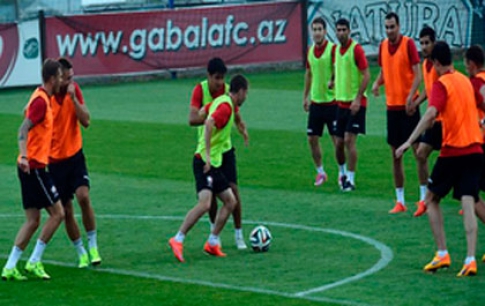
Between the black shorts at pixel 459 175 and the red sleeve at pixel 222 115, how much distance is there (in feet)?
7.65

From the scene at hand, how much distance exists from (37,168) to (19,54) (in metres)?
21.0

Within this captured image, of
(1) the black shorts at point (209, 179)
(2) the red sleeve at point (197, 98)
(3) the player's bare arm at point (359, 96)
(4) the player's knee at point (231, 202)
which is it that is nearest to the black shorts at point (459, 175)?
(4) the player's knee at point (231, 202)

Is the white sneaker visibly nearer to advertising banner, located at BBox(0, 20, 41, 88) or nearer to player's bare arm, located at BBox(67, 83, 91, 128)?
player's bare arm, located at BBox(67, 83, 91, 128)

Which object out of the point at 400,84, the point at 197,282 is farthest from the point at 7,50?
the point at 197,282

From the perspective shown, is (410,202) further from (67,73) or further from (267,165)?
(67,73)

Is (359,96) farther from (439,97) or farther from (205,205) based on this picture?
(439,97)

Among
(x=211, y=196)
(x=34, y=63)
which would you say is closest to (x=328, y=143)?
(x=211, y=196)

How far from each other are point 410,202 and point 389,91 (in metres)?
1.57

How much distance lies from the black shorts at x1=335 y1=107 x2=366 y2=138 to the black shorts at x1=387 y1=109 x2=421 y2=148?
0.96 meters

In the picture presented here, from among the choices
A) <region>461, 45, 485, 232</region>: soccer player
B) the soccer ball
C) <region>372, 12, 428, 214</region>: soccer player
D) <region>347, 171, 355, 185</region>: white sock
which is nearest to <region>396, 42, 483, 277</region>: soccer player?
<region>461, 45, 485, 232</region>: soccer player

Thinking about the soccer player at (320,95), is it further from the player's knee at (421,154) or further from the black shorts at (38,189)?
the black shorts at (38,189)

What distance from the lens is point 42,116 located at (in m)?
10.9

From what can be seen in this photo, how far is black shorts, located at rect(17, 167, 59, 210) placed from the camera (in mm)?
11008

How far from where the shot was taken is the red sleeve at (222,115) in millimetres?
11758
